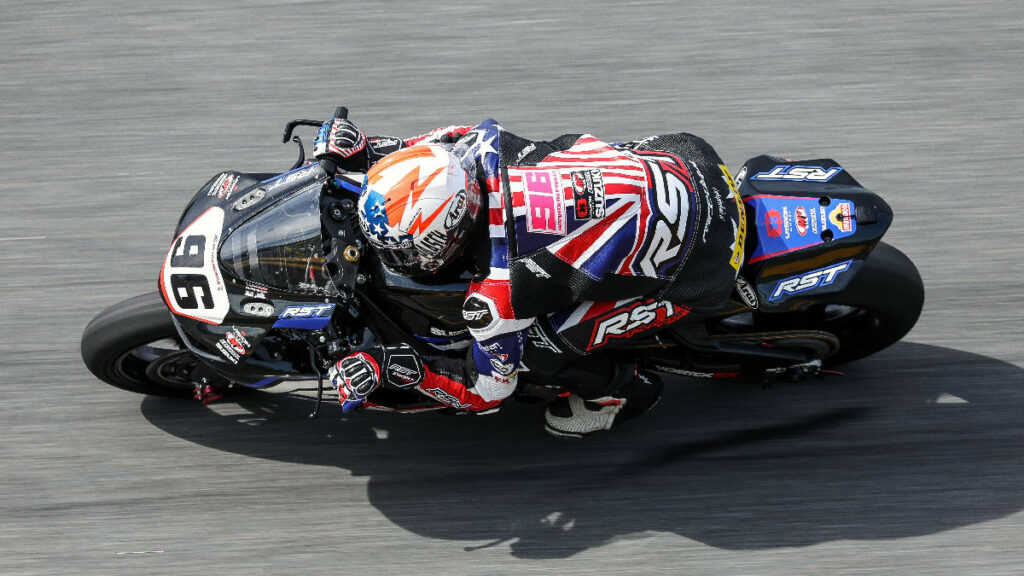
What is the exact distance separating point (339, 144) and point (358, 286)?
0.62m

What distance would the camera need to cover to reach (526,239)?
4.02 metres

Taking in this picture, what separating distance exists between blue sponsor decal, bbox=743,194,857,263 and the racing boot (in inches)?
34.6

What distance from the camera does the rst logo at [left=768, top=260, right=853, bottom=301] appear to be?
436 cm

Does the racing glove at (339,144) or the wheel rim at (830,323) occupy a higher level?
the racing glove at (339,144)

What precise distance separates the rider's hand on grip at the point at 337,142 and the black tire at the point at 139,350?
0.93 meters

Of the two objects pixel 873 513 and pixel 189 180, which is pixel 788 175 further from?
pixel 189 180

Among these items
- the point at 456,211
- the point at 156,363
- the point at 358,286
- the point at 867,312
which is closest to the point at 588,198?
the point at 456,211

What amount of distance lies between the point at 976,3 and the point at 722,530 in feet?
14.1

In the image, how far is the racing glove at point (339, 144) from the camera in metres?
4.52

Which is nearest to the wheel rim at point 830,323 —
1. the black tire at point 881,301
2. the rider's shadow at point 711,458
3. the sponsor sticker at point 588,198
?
the black tire at point 881,301

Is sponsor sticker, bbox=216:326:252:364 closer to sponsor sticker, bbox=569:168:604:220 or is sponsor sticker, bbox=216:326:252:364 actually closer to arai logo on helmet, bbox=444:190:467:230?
arai logo on helmet, bbox=444:190:467:230

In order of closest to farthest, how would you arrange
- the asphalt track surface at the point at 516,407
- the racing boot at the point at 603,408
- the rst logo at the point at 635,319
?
the rst logo at the point at 635,319
the asphalt track surface at the point at 516,407
the racing boot at the point at 603,408

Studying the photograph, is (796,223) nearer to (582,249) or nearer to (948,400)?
(582,249)

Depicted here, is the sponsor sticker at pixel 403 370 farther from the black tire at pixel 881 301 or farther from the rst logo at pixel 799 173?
the black tire at pixel 881 301
